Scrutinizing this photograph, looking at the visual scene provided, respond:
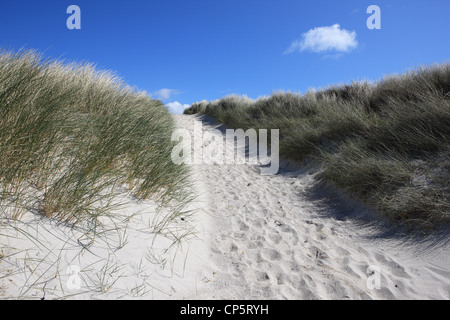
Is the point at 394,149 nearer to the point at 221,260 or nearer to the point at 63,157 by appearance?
the point at 221,260

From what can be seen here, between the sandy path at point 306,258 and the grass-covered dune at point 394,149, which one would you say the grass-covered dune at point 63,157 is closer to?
the sandy path at point 306,258

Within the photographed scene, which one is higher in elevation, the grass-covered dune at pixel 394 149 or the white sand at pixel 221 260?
the grass-covered dune at pixel 394 149

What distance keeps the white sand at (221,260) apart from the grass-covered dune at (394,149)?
42 centimetres

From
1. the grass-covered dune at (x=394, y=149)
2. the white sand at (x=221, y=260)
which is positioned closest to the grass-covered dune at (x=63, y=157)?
the white sand at (x=221, y=260)

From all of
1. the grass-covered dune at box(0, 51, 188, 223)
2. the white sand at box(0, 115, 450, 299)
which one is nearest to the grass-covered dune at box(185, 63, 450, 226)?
the white sand at box(0, 115, 450, 299)

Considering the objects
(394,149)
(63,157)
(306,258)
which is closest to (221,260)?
(306,258)

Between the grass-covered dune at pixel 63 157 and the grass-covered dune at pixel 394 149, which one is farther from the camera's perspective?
the grass-covered dune at pixel 394 149

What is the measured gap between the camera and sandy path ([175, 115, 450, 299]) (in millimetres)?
2277

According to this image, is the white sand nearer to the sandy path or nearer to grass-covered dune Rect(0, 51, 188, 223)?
the sandy path

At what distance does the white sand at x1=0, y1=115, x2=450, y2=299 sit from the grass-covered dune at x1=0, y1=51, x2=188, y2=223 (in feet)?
0.67

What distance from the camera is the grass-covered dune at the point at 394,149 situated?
311 centimetres

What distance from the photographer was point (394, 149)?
163 inches

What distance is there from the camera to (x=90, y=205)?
2391 millimetres
